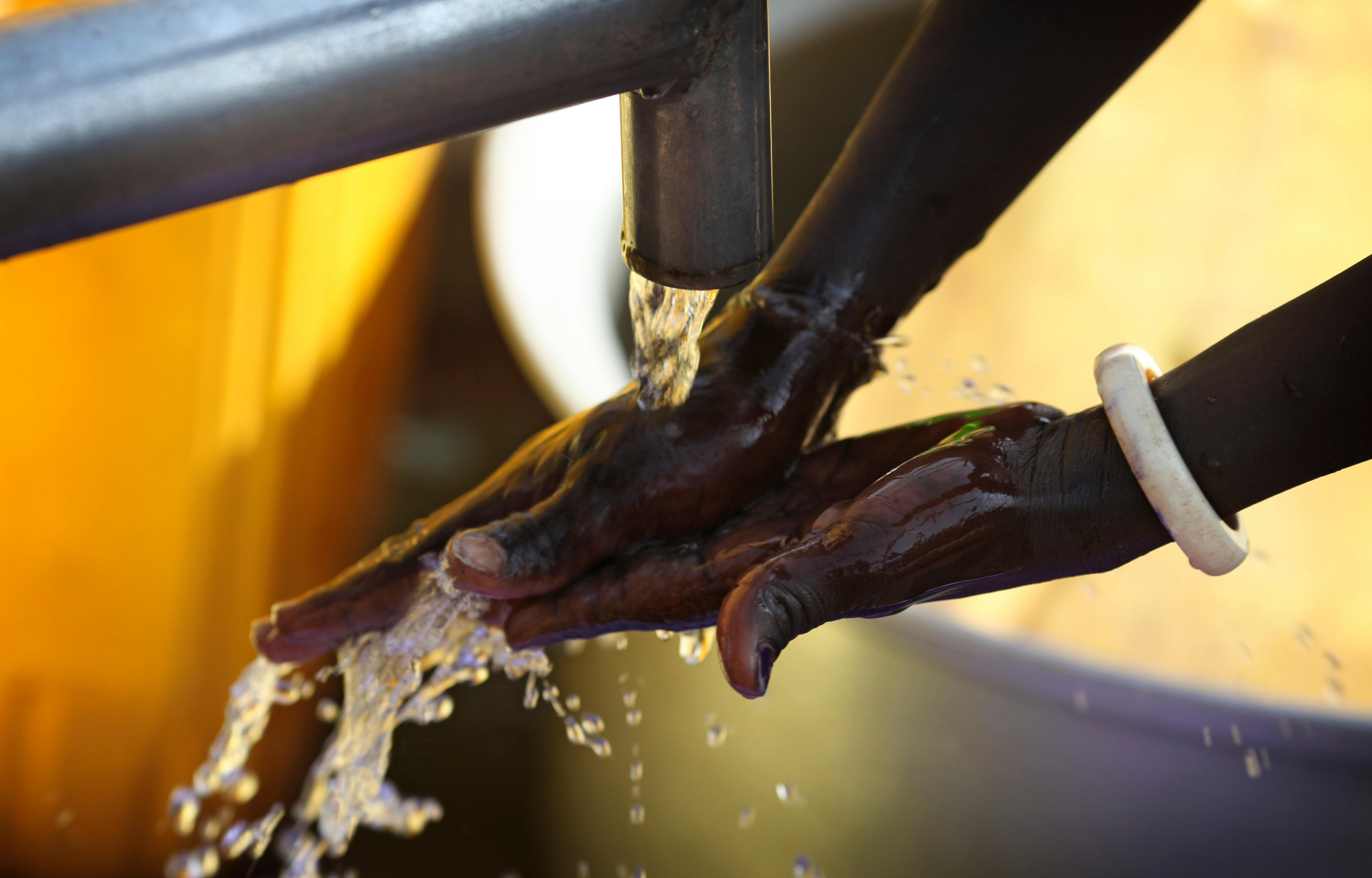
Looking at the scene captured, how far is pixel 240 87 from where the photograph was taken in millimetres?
223

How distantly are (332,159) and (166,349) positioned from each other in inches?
26.8

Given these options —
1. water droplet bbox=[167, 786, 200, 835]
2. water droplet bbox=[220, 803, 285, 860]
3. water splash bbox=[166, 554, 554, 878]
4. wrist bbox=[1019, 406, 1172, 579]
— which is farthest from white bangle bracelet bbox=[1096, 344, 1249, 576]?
water droplet bbox=[167, 786, 200, 835]

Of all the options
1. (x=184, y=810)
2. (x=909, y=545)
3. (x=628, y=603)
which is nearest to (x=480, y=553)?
(x=628, y=603)

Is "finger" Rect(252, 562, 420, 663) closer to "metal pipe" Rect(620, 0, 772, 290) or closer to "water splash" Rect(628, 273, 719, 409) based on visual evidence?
"water splash" Rect(628, 273, 719, 409)

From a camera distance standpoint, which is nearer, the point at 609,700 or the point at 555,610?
the point at 555,610

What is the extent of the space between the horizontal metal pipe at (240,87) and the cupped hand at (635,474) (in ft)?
0.84

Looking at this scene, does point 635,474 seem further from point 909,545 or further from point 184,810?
point 184,810

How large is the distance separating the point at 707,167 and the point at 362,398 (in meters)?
0.90

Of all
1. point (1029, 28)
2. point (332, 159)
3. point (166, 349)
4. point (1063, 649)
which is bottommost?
point (1063, 649)

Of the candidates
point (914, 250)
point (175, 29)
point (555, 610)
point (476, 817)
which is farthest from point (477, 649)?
point (476, 817)

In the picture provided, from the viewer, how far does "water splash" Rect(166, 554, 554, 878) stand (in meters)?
0.54

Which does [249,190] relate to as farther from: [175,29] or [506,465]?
[506,465]

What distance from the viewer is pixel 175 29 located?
22 centimetres

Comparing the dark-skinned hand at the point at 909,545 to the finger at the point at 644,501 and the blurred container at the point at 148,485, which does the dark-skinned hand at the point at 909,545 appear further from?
the blurred container at the point at 148,485
